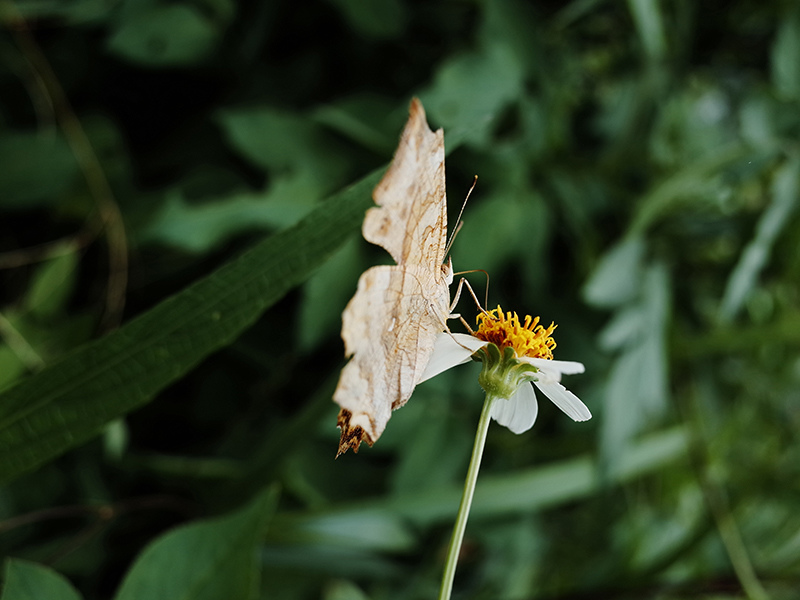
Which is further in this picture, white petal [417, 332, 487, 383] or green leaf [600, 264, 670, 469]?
green leaf [600, 264, 670, 469]

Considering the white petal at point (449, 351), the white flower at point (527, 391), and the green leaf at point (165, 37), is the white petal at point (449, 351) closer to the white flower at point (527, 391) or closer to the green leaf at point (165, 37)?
the white flower at point (527, 391)

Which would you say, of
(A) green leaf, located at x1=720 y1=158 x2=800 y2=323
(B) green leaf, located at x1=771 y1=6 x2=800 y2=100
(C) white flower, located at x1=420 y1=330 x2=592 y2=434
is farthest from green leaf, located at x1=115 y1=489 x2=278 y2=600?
(B) green leaf, located at x1=771 y1=6 x2=800 y2=100

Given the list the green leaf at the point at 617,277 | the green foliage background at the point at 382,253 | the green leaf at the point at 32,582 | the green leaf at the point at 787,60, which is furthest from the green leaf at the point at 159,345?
the green leaf at the point at 787,60

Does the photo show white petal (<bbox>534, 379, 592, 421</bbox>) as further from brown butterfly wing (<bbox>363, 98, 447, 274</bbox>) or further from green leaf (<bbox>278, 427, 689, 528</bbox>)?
green leaf (<bbox>278, 427, 689, 528</bbox>)

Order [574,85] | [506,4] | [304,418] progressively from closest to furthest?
[304,418]
[506,4]
[574,85]

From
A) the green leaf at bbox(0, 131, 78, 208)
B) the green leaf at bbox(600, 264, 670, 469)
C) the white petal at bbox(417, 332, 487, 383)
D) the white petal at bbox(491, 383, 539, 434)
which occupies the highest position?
the green leaf at bbox(0, 131, 78, 208)

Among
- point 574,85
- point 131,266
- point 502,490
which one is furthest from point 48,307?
point 574,85

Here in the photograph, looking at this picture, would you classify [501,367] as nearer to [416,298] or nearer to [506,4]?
[416,298]
